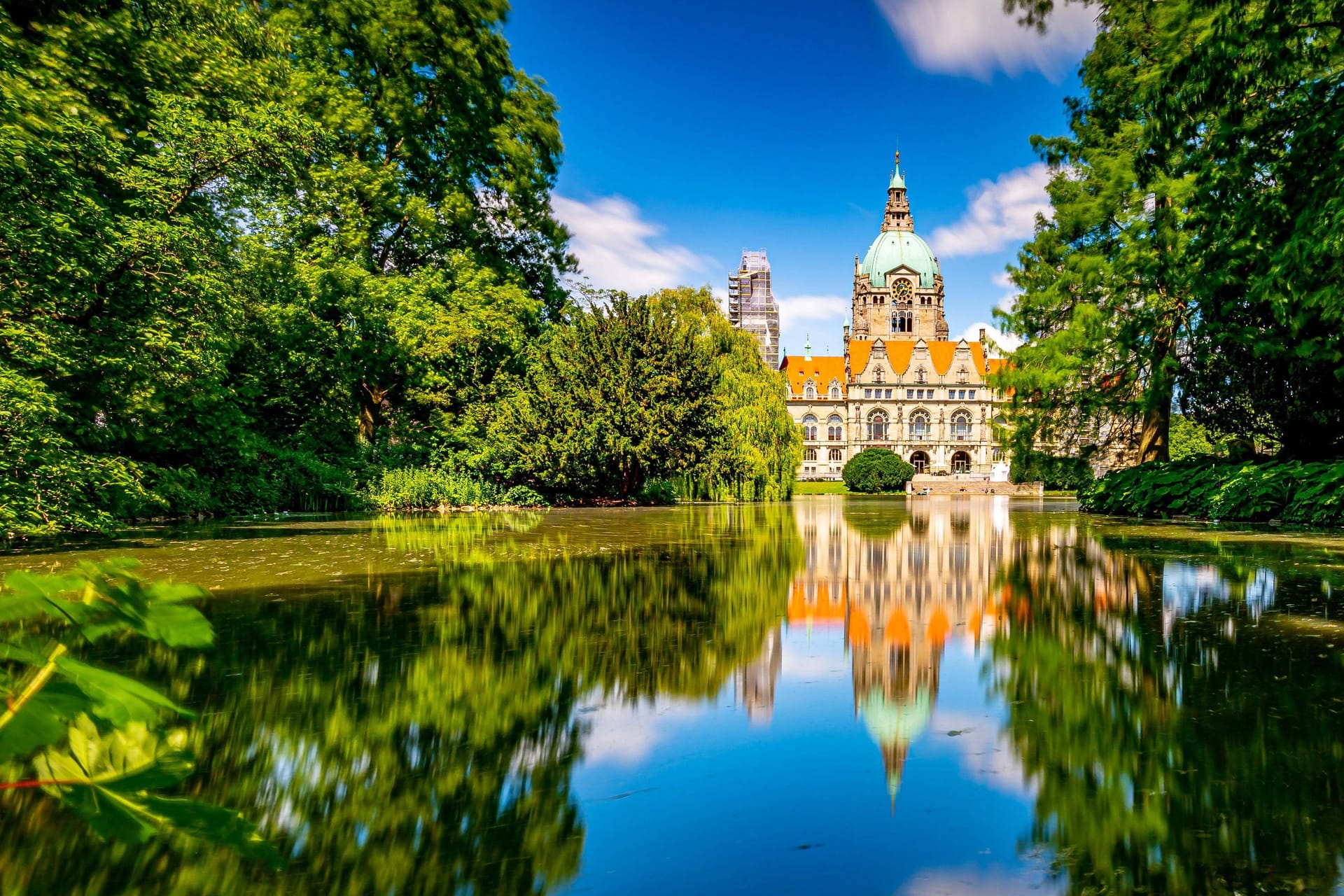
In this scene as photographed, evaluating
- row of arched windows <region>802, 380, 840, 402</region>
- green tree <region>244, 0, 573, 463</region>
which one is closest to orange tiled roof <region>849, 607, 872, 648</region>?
green tree <region>244, 0, 573, 463</region>

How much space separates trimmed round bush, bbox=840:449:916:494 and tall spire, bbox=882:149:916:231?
61.5 metres

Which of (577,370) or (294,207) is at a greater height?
(294,207)

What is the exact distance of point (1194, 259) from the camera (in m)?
10.1

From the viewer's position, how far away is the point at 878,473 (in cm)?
4912

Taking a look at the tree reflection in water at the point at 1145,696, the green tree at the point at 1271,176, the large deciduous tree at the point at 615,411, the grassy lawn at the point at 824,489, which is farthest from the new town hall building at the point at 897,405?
the tree reflection in water at the point at 1145,696

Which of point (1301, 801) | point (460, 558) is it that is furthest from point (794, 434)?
point (1301, 801)

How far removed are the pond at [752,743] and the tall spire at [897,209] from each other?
103508 millimetres

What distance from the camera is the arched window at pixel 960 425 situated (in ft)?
265

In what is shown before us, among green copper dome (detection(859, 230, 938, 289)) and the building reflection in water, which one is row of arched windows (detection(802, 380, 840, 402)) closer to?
green copper dome (detection(859, 230, 938, 289))

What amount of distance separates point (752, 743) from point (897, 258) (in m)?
101

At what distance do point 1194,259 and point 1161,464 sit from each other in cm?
660

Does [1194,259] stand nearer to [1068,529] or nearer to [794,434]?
[1068,529]

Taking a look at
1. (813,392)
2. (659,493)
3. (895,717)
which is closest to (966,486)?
(813,392)

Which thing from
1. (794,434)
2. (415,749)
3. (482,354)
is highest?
(482,354)
